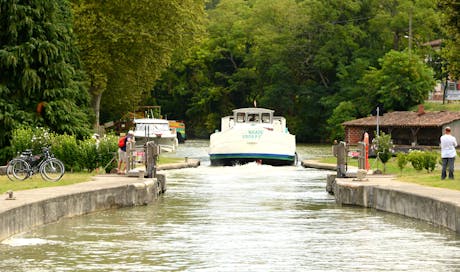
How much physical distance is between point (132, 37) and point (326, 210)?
35.2 m

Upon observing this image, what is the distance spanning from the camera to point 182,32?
237ft

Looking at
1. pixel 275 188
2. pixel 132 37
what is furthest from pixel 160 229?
pixel 132 37

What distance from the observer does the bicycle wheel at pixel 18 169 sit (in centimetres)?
3856

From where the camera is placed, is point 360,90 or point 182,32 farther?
point 360,90

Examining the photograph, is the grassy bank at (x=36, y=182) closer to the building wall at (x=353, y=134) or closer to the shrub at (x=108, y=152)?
the shrub at (x=108, y=152)

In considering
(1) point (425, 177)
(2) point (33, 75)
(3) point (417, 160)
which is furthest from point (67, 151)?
(1) point (425, 177)

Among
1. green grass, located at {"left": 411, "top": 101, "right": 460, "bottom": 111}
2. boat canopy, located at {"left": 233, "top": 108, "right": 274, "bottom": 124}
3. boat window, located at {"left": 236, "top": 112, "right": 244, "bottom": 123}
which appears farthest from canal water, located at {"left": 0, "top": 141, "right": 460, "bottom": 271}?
green grass, located at {"left": 411, "top": 101, "right": 460, "bottom": 111}

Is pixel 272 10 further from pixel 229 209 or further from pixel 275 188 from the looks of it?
pixel 229 209

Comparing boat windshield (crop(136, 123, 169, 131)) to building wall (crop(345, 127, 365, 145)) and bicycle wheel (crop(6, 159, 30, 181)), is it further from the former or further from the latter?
bicycle wheel (crop(6, 159, 30, 181))

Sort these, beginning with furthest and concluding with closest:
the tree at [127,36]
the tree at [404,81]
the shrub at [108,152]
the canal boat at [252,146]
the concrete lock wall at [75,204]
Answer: the tree at [404,81]
the tree at [127,36]
the canal boat at [252,146]
the shrub at [108,152]
the concrete lock wall at [75,204]

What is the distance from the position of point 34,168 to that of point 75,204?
7.93 m

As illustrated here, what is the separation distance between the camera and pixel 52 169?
3812 cm

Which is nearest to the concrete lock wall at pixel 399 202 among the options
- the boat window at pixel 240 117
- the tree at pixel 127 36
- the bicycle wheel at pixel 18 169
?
the bicycle wheel at pixel 18 169

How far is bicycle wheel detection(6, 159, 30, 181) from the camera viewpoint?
3856 centimetres
